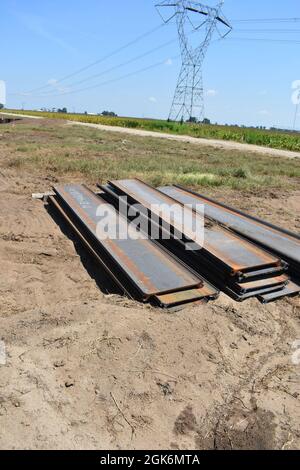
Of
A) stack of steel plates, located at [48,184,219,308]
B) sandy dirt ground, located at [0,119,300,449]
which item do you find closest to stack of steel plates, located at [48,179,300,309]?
stack of steel plates, located at [48,184,219,308]

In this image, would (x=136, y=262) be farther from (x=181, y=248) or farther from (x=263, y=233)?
(x=263, y=233)

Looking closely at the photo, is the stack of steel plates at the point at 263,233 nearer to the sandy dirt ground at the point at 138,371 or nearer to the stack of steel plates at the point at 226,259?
the stack of steel plates at the point at 226,259

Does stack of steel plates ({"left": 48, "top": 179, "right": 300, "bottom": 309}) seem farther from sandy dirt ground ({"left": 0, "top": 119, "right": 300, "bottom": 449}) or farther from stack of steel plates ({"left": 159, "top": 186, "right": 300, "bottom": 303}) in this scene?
sandy dirt ground ({"left": 0, "top": 119, "right": 300, "bottom": 449})

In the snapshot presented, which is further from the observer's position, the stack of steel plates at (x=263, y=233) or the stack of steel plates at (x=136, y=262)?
the stack of steel plates at (x=263, y=233)

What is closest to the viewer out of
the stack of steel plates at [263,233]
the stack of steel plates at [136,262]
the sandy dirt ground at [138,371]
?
the sandy dirt ground at [138,371]

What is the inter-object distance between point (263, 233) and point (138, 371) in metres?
3.55

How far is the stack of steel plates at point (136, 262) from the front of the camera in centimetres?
405

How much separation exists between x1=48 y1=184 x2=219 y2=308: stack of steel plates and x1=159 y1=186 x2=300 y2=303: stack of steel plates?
0.91 metres

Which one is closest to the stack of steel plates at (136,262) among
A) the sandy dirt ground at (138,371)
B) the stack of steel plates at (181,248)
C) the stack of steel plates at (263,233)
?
the stack of steel plates at (181,248)

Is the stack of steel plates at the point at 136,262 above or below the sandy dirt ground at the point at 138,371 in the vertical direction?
above

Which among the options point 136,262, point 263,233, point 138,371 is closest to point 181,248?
point 136,262

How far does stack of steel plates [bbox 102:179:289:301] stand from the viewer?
4.29 m

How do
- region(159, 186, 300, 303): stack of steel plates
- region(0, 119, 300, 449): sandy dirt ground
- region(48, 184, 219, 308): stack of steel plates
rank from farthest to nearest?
region(159, 186, 300, 303): stack of steel plates → region(48, 184, 219, 308): stack of steel plates → region(0, 119, 300, 449): sandy dirt ground

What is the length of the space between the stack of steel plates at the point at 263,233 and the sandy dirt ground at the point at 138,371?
0.35 metres
